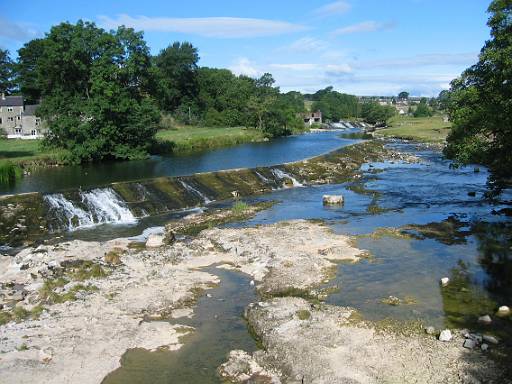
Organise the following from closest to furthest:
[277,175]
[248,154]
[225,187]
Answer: [225,187], [277,175], [248,154]

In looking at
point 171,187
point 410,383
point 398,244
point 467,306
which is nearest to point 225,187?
point 171,187

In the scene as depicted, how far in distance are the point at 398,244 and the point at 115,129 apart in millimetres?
43949

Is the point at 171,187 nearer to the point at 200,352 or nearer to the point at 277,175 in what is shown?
the point at 277,175

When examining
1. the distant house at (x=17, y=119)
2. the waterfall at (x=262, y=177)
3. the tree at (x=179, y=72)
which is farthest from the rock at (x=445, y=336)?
the tree at (x=179, y=72)

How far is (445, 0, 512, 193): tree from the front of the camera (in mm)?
23344

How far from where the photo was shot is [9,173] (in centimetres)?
4538

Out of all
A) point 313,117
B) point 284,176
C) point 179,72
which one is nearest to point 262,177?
point 284,176

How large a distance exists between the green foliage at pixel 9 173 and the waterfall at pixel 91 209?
13631 millimetres

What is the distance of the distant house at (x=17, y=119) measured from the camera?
294ft

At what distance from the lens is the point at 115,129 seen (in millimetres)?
60031

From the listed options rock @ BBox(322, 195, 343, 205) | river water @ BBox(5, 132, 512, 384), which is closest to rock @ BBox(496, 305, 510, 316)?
river water @ BBox(5, 132, 512, 384)

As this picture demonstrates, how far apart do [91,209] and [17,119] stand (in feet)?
225

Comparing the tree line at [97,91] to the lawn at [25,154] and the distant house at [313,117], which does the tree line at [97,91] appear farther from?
the distant house at [313,117]

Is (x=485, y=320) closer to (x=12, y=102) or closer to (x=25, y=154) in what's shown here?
(x=25, y=154)
